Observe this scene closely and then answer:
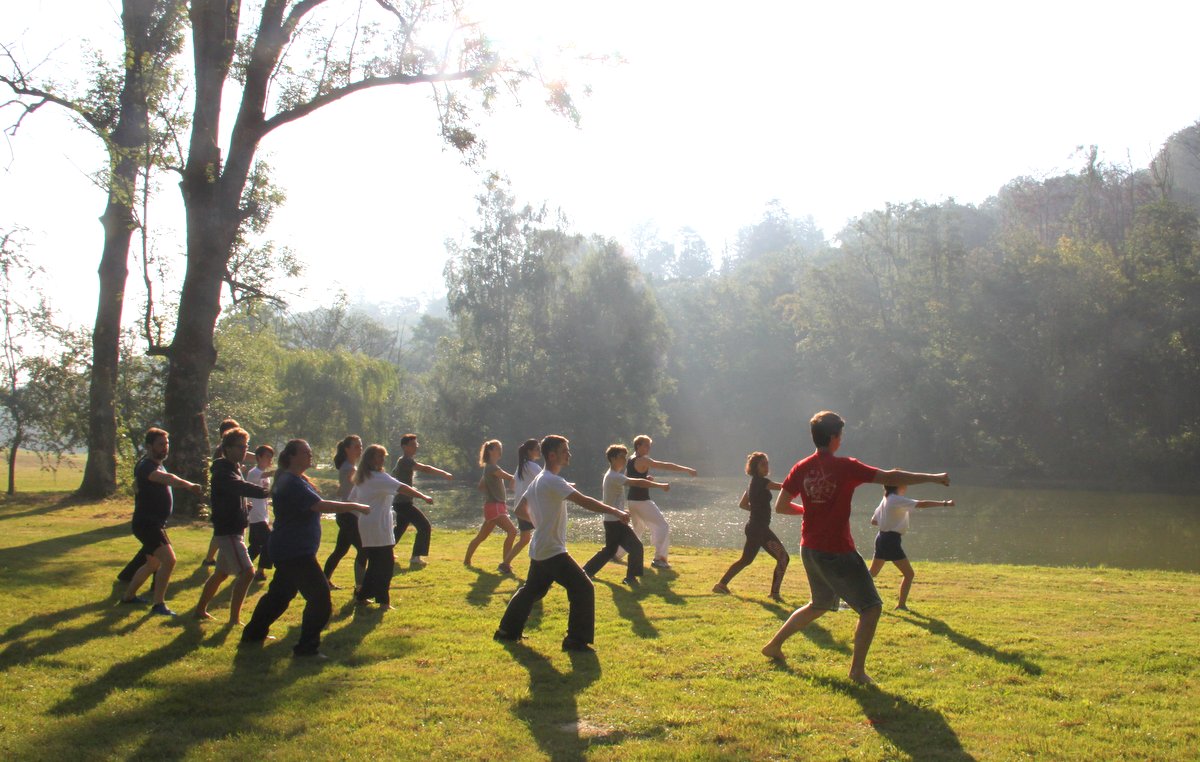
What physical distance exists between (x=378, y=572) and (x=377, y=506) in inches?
28.9

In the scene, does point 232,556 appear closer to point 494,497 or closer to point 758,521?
point 494,497

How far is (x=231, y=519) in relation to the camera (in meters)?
8.61

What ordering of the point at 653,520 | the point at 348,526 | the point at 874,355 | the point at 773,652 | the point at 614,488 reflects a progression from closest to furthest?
the point at 773,652
the point at 348,526
the point at 614,488
the point at 653,520
the point at 874,355

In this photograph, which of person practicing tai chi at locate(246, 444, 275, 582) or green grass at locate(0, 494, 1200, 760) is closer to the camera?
green grass at locate(0, 494, 1200, 760)

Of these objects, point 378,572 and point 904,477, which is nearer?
point 904,477

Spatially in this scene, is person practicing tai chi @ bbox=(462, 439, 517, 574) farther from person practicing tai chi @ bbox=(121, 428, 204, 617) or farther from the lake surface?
the lake surface

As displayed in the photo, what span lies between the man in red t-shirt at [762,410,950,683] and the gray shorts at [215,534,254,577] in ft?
17.0

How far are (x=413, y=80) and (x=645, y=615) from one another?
13.9 m

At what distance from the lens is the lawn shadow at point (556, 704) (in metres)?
5.45

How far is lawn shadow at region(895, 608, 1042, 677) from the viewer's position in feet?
24.4

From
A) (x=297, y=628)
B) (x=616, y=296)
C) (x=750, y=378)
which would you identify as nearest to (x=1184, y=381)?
(x=616, y=296)

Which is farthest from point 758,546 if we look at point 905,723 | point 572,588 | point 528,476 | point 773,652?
point 905,723

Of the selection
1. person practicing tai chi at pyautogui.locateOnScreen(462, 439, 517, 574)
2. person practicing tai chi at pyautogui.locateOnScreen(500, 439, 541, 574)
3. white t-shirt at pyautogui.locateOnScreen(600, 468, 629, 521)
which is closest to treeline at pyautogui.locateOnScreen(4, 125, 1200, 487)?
person practicing tai chi at pyautogui.locateOnScreen(462, 439, 517, 574)

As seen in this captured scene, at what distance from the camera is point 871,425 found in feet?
203
